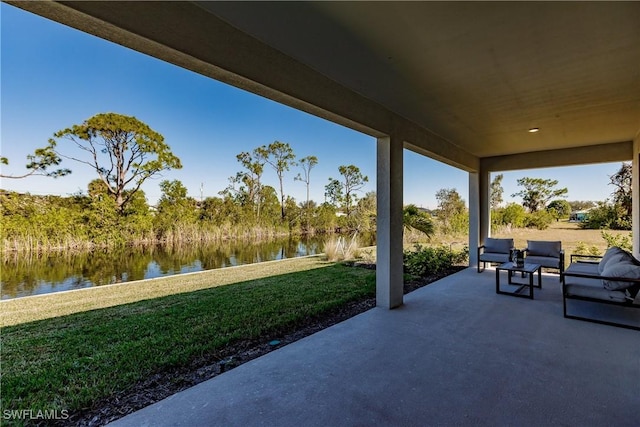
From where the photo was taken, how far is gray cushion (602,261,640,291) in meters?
3.10

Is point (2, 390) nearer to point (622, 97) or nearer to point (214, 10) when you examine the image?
point (214, 10)

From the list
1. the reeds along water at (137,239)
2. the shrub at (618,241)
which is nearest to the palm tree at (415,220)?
the shrub at (618,241)

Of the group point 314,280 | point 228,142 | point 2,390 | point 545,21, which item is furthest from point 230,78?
point 228,142

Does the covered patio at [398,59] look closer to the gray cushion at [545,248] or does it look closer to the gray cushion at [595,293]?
the gray cushion at [595,293]

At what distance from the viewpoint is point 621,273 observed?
3172mm

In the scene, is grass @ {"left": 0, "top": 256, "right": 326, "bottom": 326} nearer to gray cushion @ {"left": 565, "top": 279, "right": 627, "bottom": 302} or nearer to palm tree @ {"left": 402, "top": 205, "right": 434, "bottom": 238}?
palm tree @ {"left": 402, "top": 205, "right": 434, "bottom": 238}

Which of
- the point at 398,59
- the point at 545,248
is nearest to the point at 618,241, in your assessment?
the point at 545,248

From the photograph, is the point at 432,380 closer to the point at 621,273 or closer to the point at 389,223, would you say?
the point at 389,223

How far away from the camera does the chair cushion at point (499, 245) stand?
19.7ft

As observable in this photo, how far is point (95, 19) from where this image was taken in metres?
1.51

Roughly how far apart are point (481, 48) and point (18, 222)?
10440 millimetres

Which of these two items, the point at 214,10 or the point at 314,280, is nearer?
the point at 214,10

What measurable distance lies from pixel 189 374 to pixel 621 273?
4.55 meters

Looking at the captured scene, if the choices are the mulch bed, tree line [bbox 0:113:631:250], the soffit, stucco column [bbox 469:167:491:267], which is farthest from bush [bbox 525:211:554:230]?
the mulch bed
